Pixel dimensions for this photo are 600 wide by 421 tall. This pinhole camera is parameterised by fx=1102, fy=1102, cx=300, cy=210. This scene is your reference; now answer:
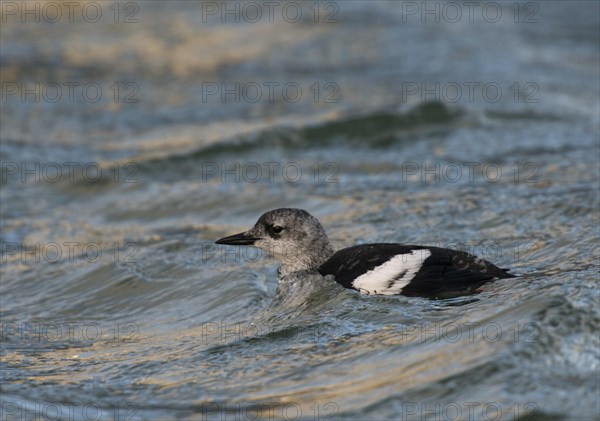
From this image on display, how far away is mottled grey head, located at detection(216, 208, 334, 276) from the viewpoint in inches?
370

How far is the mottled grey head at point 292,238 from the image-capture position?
9402 millimetres

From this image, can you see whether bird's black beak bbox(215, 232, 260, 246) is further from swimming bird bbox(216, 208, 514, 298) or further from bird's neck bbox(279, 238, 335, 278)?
bird's neck bbox(279, 238, 335, 278)

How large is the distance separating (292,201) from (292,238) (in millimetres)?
3229

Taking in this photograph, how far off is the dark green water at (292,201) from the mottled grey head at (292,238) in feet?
1.19

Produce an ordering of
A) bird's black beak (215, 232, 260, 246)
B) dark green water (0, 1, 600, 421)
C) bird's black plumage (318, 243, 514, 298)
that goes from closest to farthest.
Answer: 1. dark green water (0, 1, 600, 421)
2. bird's black plumage (318, 243, 514, 298)
3. bird's black beak (215, 232, 260, 246)

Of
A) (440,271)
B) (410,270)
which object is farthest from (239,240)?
(440,271)

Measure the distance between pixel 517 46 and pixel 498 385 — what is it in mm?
13549

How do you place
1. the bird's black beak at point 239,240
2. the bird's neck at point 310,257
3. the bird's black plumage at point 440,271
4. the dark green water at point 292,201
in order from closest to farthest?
the dark green water at point 292,201, the bird's black plumage at point 440,271, the bird's black beak at point 239,240, the bird's neck at point 310,257

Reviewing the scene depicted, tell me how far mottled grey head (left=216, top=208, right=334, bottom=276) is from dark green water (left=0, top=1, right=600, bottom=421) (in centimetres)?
36

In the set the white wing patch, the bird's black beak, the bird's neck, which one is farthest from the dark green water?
the bird's black beak

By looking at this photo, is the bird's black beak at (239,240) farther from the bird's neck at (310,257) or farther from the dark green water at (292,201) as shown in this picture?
the dark green water at (292,201)

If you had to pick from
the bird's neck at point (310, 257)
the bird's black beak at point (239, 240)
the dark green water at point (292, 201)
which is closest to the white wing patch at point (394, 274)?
the dark green water at point (292, 201)

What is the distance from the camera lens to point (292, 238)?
9438mm

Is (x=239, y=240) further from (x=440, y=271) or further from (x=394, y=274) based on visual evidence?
(x=440, y=271)
